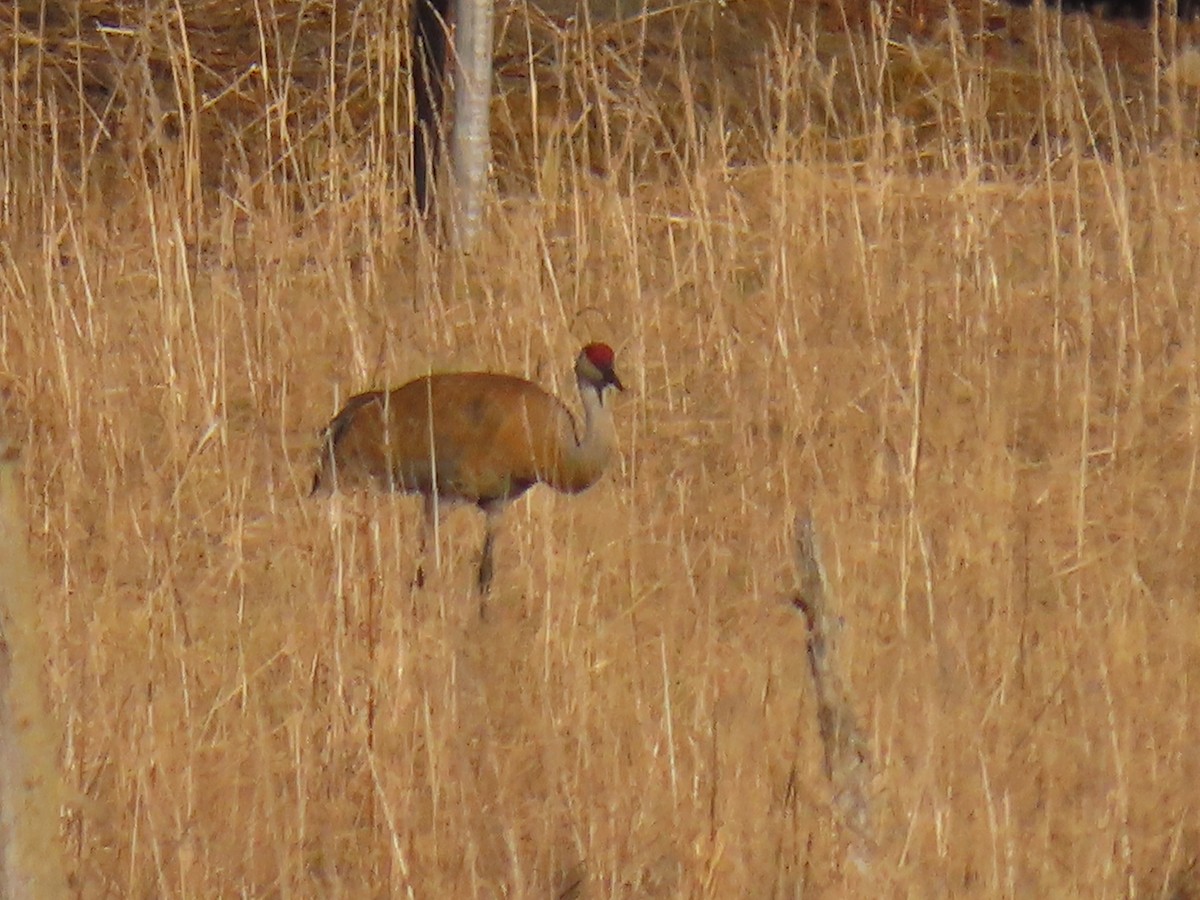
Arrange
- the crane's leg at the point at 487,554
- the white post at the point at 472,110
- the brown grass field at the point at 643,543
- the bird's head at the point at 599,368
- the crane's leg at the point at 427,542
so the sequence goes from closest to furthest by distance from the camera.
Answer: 1. the brown grass field at the point at 643,543
2. the crane's leg at the point at 427,542
3. the crane's leg at the point at 487,554
4. the bird's head at the point at 599,368
5. the white post at the point at 472,110

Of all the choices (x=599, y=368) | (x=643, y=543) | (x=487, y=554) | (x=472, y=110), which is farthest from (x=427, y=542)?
(x=472, y=110)

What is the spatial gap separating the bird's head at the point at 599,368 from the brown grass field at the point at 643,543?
0.94 feet

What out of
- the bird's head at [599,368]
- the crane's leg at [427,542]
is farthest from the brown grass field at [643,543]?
the bird's head at [599,368]

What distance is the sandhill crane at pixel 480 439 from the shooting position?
4430 mm

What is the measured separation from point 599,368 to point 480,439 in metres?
0.30

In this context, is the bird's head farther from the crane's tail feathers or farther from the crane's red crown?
the crane's tail feathers

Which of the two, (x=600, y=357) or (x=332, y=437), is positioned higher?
(x=600, y=357)

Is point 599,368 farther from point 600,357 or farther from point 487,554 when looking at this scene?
point 487,554

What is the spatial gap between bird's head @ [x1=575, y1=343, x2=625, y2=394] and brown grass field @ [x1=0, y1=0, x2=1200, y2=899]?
0.94 feet

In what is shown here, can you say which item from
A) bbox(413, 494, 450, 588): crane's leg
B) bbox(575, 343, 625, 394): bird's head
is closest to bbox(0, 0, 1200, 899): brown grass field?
bbox(413, 494, 450, 588): crane's leg

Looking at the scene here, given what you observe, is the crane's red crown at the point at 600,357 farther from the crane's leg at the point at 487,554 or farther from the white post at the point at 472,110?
the white post at the point at 472,110

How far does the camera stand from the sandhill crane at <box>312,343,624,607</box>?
4430 millimetres

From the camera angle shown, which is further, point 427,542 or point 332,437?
point 332,437

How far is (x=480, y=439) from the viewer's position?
4.52m
